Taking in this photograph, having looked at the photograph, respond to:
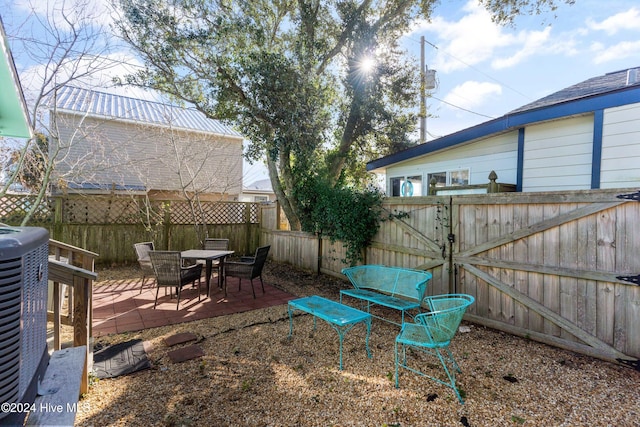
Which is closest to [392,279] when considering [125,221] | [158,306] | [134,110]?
[158,306]

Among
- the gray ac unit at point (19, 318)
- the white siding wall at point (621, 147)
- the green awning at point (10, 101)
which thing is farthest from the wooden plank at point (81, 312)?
the white siding wall at point (621, 147)

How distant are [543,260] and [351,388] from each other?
2.85 meters

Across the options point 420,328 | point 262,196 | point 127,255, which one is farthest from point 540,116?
→ point 262,196

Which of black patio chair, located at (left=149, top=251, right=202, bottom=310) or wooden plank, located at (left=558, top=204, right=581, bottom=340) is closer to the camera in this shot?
wooden plank, located at (left=558, top=204, right=581, bottom=340)

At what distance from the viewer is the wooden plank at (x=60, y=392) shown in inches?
59.1

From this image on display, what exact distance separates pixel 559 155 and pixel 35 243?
6.61 m

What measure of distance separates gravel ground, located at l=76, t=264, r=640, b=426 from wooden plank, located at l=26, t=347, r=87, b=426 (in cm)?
55

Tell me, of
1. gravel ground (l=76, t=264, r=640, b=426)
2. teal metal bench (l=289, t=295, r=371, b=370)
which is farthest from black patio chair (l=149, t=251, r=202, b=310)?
teal metal bench (l=289, t=295, r=371, b=370)

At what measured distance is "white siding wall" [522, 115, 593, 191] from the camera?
4.64 m

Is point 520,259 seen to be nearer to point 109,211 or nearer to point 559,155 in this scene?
point 559,155

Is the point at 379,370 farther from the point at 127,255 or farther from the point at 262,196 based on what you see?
the point at 262,196

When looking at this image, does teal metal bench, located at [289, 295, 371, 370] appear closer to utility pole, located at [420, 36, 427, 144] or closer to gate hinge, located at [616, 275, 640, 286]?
gate hinge, located at [616, 275, 640, 286]

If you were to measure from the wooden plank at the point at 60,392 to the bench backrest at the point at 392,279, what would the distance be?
334 centimetres

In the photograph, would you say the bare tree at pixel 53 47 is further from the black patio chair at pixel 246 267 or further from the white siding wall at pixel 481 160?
the white siding wall at pixel 481 160
